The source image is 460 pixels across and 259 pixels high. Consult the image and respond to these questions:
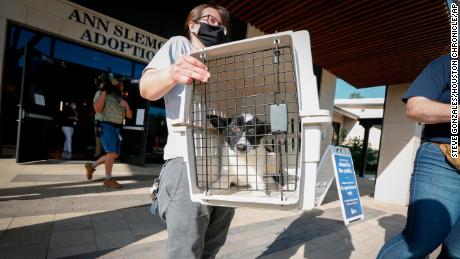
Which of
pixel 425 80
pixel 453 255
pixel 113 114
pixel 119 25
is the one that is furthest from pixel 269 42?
pixel 119 25

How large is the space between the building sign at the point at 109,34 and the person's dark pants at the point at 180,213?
21.2ft

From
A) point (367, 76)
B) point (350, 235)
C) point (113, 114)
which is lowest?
point (350, 235)

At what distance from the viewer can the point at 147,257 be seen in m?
2.27

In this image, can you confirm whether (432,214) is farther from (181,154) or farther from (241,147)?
(181,154)

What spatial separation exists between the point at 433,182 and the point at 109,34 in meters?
7.26

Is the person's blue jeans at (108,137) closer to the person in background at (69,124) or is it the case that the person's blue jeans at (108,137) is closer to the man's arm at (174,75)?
the man's arm at (174,75)

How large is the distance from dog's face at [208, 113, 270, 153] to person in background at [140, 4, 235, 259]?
22 cm

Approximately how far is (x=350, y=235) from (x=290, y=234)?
0.92 metres

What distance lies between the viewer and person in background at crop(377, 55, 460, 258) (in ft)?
4.76

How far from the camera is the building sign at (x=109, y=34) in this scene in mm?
6125

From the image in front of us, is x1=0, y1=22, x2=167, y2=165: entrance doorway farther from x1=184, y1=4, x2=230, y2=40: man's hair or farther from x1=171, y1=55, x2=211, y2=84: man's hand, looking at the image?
x1=171, y1=55, x2=211, y2=84: man's hand

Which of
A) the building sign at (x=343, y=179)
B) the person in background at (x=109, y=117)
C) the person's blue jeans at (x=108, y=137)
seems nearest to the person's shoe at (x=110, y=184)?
the person in background at (x=109, y=117)

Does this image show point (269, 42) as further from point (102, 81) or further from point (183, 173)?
point (102, 81)

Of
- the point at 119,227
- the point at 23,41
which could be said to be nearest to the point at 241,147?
the point at 119,227
